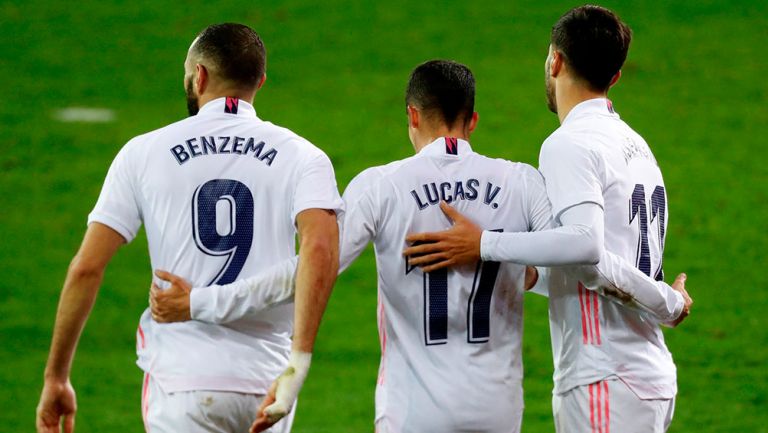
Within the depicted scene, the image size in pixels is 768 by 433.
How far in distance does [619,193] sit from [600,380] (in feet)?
1.84

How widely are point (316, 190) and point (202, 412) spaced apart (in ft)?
2.30

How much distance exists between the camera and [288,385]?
10.6 feet

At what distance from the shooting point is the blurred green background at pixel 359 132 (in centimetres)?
795

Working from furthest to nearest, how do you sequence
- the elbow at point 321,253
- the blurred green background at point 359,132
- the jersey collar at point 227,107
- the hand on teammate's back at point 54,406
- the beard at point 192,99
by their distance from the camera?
the blurred green background at point 359,132, the beard at point 192,99, the jersey collar at point 227,107, the hand on teammate's back at point 54,406, the elbow at point 321,253

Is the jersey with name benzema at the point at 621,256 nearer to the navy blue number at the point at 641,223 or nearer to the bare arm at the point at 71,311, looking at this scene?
the navy blue number at the point at 641,223

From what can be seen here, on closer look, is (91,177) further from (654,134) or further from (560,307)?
(560,307)

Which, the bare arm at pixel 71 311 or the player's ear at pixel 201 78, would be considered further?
the player's ear at pixel 201 78

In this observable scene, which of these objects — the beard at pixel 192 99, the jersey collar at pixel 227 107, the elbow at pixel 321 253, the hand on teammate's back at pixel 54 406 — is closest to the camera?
the elbow at pixel 321 253

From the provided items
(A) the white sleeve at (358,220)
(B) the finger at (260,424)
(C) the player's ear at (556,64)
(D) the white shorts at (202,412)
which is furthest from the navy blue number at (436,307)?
(C) the player's ear at (556,64)

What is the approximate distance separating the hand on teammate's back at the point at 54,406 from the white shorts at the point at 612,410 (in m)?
1.49

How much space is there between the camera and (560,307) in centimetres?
374

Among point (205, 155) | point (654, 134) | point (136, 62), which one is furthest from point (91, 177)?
point (205, 155)

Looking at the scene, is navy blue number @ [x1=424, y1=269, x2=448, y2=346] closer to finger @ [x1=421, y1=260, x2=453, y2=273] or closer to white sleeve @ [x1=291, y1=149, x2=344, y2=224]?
finger @ [x1=421, y1=260, x2=453, y2=273]

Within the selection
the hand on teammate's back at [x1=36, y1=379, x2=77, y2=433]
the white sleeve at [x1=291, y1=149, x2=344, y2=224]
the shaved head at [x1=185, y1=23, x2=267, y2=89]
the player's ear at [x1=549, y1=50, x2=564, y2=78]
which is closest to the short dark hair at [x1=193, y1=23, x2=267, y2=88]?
the shaved head at [x1=185, y1=23, x2=267, y2=89]
